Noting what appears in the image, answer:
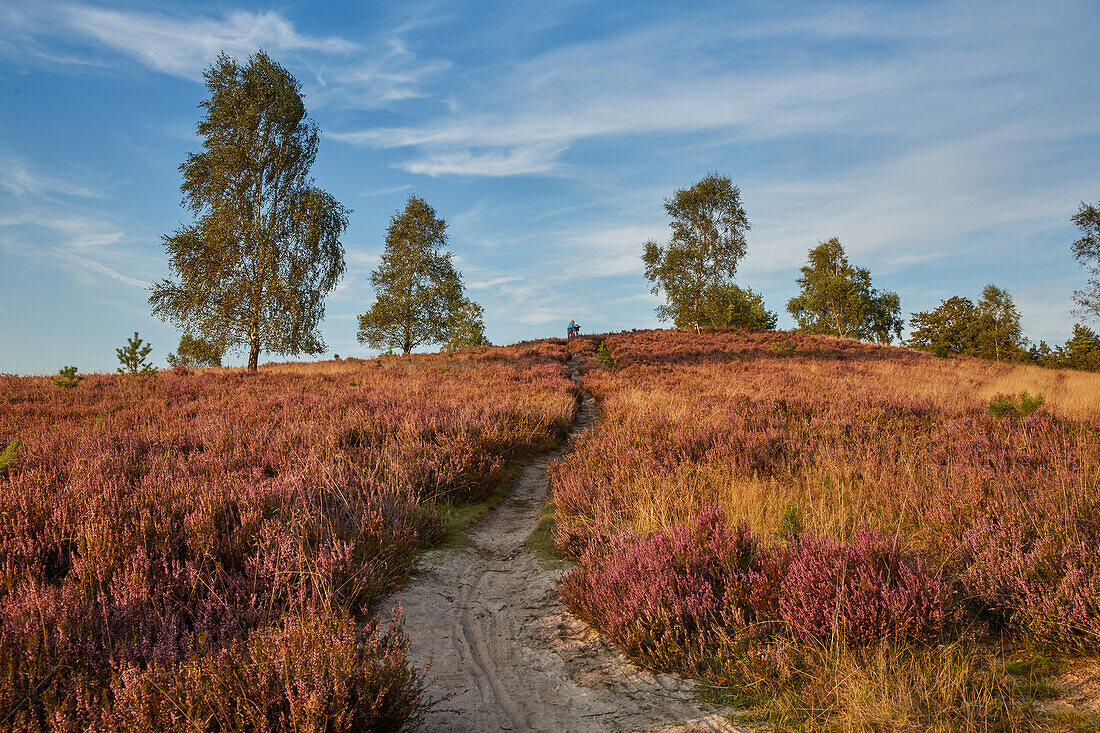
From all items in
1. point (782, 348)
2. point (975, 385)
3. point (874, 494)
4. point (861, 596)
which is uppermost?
point (782, 348)

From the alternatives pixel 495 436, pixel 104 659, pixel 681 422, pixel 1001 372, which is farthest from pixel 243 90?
pixel 1001 372

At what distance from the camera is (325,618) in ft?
8.81

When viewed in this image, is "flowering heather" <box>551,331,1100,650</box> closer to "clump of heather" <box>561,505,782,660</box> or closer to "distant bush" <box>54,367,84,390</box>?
"clump of heather" <box>561,505,782,660</box>

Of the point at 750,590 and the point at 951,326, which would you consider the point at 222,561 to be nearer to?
the point at 750,590

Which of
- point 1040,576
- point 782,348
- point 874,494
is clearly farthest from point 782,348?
point 1040,576

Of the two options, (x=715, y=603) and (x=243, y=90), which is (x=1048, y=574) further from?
(x=243, y=90)

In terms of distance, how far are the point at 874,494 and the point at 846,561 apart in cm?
236

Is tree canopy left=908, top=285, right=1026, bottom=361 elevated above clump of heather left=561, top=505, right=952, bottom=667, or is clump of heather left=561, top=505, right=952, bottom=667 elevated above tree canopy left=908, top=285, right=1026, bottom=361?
tree canopy left=908, top=285, right=1026, bottom=361

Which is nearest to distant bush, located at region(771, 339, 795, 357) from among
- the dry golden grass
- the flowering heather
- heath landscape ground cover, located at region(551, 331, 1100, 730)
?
the dry golden grass

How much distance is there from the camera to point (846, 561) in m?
3.22

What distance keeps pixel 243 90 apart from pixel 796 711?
90.5ft

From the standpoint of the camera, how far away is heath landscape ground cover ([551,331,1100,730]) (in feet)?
9.17

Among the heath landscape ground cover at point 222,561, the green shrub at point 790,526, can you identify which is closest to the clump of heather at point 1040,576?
the green shrub at point 790,526

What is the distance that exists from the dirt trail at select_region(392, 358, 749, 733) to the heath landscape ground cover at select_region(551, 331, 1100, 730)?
0.72 feet
